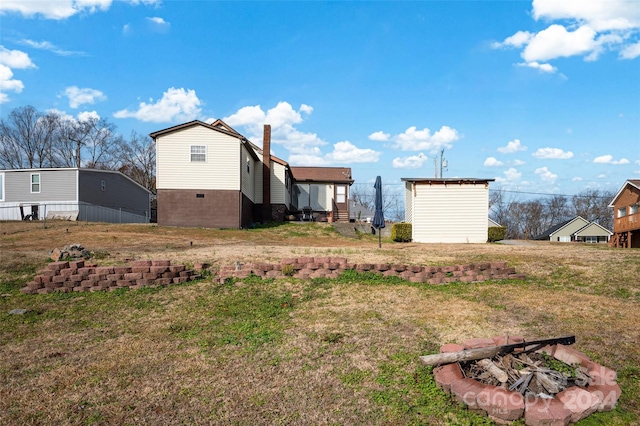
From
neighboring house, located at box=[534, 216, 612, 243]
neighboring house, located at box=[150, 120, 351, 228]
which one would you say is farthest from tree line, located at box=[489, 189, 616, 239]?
neighboring house, located at box=[150, 120, 351, 228]

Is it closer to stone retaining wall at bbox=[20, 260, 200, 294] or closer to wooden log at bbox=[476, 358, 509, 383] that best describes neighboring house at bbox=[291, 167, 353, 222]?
stone retaining wall at bbox=[20, 260, 200, 294]

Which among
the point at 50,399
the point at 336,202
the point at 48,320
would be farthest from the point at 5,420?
the point at 336,202

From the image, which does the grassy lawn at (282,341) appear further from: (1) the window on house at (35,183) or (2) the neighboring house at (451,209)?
(1) the window on house at (35,183)

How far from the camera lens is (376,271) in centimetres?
1004

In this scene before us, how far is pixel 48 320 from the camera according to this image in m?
7.52

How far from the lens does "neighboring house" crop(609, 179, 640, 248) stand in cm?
3011

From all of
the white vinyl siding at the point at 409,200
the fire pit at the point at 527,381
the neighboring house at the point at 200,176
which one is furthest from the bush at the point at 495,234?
the fire pit at the point at 527,381

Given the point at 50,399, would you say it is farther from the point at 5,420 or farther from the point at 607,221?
the point at 607,221

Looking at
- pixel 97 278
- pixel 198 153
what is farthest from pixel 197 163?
pixel 97 278

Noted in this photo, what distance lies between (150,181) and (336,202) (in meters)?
30.4

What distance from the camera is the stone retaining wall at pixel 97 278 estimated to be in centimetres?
910

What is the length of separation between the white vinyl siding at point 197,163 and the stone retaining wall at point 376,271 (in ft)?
46.0

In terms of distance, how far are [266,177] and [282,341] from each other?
23.8 metres

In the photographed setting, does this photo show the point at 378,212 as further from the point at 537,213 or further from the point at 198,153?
the point at 537,213
